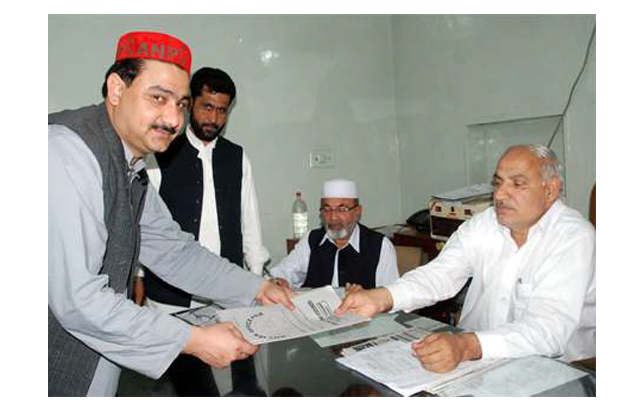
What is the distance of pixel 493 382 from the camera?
123 cm

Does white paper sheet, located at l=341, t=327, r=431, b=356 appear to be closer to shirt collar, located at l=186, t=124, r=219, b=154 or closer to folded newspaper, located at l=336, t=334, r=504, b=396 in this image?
folded newspaper, located at l=336, t=334, r=504, b=396

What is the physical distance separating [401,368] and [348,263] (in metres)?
1.72

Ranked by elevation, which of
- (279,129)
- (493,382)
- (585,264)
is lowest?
(493,382)

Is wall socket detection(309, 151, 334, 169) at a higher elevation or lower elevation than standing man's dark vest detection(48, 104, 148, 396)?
higher

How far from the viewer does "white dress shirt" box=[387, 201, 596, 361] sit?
150 centimetres

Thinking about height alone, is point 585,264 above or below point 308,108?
below

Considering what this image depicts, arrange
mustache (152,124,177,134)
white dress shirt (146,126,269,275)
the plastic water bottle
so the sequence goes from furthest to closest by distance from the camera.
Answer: the plastic water bottle < white dress shirt (146,126,269,275) < mustache (152,124,177,134)

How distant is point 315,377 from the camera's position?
1.29 meters

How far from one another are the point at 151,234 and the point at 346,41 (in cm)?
304

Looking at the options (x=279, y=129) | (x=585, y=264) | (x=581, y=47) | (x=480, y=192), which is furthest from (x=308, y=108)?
(x=585, y=264)

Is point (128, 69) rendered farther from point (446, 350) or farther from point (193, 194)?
point (193, 194)

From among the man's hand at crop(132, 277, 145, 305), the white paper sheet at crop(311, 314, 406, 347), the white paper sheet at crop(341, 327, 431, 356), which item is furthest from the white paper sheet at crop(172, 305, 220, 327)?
the man's hand at crop(132, 277, 145, 305)

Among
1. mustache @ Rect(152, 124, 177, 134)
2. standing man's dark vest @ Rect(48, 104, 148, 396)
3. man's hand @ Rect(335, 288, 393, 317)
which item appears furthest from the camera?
man's hand @ Rect(335, 288, 393, 317)
